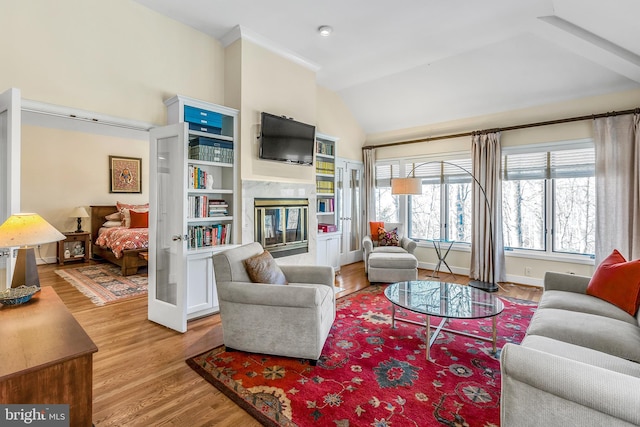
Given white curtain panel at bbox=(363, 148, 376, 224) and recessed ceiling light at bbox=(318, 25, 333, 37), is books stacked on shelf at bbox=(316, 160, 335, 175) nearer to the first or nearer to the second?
white curtain panel at bbox=(363, 148, 376, 224)

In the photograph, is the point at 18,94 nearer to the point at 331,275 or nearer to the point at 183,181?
the point at 183,181

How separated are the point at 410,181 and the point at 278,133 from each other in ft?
6.69

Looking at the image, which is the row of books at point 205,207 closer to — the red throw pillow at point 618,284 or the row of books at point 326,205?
the row of books at point 326,205

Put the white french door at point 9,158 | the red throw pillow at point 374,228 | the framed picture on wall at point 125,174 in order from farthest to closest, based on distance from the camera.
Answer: the framed picture on wall at point 125,174 < the red throw pillow at point 374,228 < the white french door at point 9,158

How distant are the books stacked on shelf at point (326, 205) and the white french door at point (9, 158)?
3942mm

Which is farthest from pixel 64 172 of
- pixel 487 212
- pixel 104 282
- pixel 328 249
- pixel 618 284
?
pixel 618 284

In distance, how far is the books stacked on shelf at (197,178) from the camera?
3.43 meters

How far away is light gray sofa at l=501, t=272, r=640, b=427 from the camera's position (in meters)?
1.15

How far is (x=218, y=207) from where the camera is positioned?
367 centimetres

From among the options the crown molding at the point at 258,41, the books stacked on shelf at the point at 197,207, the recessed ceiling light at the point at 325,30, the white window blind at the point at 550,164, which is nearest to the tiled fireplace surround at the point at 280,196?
the books stacked on shelf at the point at 197,207

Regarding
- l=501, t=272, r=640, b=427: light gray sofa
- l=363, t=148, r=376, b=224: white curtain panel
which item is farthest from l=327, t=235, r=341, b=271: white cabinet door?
l=501, t=272, r=640, b=427: light gray sofa

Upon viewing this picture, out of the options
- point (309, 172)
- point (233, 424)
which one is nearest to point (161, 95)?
point (309, 172)

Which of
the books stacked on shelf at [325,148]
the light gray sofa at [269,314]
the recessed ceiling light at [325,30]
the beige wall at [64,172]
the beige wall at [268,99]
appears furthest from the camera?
the beige wall at [64,172]

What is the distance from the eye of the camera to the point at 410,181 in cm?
457
